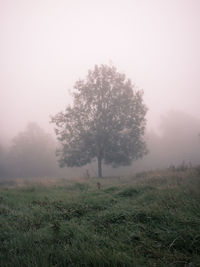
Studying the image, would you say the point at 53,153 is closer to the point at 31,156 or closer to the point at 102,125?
the point at 31,156

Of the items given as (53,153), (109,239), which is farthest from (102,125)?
(53,153)

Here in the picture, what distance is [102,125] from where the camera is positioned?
2017 cm

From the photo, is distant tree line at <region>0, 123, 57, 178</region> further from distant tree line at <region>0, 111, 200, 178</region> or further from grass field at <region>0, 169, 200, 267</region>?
grass field at <region>0, 169, 200, 267</region>

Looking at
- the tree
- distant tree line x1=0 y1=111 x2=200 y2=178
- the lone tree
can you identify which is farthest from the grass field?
the tree

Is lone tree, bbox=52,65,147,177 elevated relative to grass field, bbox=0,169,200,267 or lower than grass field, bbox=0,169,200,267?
elevated

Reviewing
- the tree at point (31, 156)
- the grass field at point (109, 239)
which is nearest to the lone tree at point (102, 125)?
the grass field at point (109, 239)

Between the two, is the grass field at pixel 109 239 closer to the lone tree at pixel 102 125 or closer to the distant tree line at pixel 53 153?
the lone tree at pixel 102 125

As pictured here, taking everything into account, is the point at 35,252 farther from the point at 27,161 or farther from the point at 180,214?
the point at 27,161

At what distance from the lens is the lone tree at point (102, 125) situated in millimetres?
20188

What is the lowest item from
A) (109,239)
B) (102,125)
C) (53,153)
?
(109,239)

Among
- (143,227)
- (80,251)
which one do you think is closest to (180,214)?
(143,227)

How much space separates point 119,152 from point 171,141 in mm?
30092

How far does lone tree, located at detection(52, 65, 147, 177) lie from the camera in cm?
2019

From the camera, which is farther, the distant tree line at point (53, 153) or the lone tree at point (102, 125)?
the distant tree line at point (53, 153)
